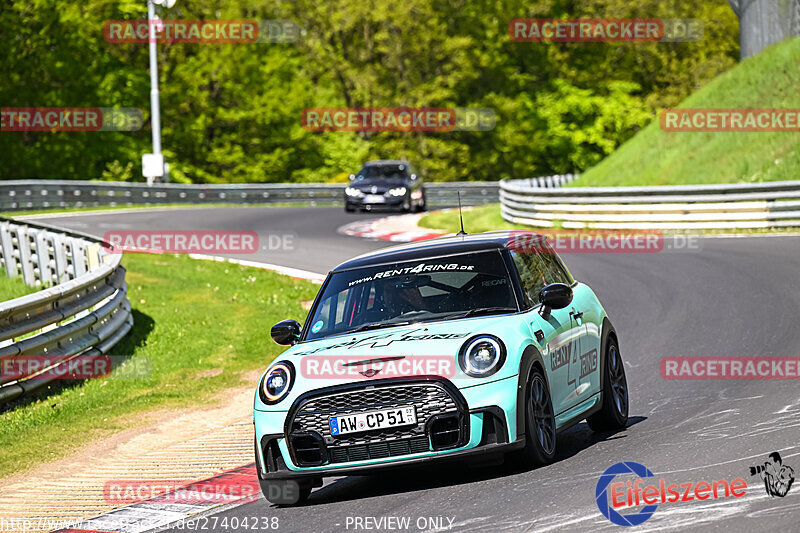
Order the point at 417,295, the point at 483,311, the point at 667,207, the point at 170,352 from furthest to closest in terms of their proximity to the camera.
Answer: the point at 667,207 → the point at 170,352 → the point at 417,295 → the point at 483,311

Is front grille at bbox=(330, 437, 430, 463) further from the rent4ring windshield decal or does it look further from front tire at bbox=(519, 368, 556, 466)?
the rent4ring windshield decal

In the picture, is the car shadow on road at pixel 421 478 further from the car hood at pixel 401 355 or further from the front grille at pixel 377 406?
the car hood at pixel 401 355

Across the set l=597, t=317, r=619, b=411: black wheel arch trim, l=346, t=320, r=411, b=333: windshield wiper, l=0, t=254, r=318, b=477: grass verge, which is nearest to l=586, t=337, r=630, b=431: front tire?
l=597, t=317, r=619, b=411: black wheel arch trim

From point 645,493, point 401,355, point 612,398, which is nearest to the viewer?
point 645,493

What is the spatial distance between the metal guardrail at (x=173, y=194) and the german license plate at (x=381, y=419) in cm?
3152

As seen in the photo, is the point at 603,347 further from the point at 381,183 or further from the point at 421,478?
the point at 381,183

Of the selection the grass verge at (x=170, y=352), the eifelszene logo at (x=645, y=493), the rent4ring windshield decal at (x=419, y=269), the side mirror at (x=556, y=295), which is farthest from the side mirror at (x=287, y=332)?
the grass verge at (x=170, y=352)

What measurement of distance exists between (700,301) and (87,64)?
45.1 m

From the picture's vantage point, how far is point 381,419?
7.00 m

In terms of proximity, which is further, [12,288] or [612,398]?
[12,288]

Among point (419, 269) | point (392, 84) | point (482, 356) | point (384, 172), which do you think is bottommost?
point (384, 172)

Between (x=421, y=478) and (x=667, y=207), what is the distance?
19.0 m

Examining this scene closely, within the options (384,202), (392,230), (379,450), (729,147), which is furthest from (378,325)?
(384,202)

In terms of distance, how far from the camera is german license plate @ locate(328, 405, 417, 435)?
7000 mm
